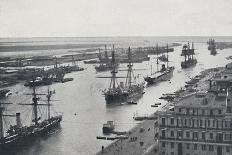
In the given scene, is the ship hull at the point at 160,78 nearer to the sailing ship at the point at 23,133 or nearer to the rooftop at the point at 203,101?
the sailing ship at the point at 23,133

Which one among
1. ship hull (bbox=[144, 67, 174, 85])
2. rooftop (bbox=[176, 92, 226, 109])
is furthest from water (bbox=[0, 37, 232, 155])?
rooftop (bbox=[176, 92, 226, 109])

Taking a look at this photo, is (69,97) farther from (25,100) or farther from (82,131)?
(82,131)

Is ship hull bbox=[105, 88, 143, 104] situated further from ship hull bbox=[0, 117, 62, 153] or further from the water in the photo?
ship hull bbox=[0, 117, 62, 153]

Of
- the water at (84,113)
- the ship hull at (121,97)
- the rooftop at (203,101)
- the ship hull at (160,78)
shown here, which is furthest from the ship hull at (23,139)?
the ship hull at (160,78)

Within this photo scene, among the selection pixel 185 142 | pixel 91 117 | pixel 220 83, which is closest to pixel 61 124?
pixel 91 117

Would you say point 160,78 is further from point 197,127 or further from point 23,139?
point 197,127

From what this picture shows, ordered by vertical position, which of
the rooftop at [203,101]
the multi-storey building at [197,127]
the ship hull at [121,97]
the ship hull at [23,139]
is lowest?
the ship hull at [23,139]

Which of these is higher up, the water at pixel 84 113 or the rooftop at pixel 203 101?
the rooftop at pixel 203 101

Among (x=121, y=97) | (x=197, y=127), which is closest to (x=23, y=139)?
(x=197, y=127)
